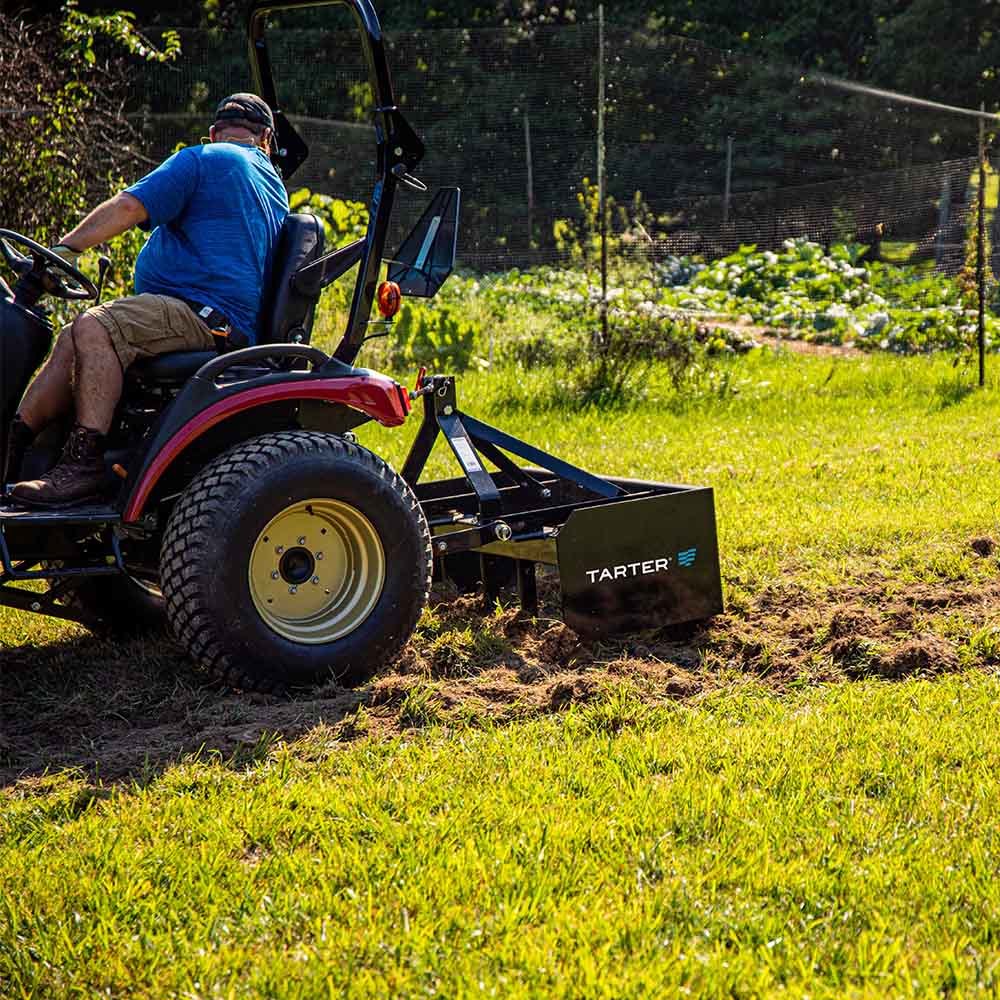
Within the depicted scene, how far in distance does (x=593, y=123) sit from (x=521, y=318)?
1.74 metres

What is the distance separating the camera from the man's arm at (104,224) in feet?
12.8

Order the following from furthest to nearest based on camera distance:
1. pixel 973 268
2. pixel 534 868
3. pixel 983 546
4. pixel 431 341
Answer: pixel 431 341 → pixel 973 268 → pixel 983 546 → pixel 534 868

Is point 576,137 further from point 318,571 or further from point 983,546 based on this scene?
point 318,571

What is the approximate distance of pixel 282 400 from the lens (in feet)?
14.1

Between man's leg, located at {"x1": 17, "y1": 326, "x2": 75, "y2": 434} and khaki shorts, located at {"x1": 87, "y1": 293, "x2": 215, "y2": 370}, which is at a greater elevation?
khaki shorts, located at {"x1": 87, "y1": 293, "x2": 215, "y2": 370}

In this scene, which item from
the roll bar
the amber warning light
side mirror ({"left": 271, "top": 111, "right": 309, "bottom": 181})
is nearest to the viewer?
the amber warning light

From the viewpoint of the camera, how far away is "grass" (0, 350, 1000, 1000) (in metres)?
2.50

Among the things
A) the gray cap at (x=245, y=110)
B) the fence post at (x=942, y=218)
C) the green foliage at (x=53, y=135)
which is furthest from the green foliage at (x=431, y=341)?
the gray cap at (x=245, y=110)

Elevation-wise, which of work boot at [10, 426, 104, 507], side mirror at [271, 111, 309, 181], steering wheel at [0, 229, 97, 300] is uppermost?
side mirror at [271, 111, 309, 181]

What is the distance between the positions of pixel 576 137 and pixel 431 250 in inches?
283

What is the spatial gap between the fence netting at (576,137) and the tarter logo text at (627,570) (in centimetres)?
669

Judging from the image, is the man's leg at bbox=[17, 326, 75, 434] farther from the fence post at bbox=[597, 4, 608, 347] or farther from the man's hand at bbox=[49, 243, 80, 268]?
the fence post at bbox=[597, 4, 608, 347]

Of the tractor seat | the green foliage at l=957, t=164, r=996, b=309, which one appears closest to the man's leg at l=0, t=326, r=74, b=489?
the tractor seat

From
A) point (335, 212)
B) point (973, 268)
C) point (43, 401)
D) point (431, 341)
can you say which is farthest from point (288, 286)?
point (973, 268)
